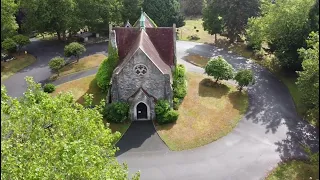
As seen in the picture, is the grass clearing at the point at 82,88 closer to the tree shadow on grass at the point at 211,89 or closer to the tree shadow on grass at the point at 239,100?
the tree shadow on grass at the point at 211,89

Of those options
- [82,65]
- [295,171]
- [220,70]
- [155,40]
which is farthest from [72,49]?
[295,171]

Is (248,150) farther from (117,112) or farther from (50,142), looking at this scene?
(50,142)

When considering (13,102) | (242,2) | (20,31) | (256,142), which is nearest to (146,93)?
(256,142)

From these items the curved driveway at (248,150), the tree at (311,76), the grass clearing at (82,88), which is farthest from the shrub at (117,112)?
the tree at (311,76)

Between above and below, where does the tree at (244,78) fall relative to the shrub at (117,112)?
above

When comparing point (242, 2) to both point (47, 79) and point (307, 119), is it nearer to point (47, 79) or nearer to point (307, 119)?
point (307, 119)

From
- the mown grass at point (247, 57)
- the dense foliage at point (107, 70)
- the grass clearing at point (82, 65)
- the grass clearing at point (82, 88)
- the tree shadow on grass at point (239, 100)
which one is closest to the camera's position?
the tree shadow on grass at point (239, 100)
